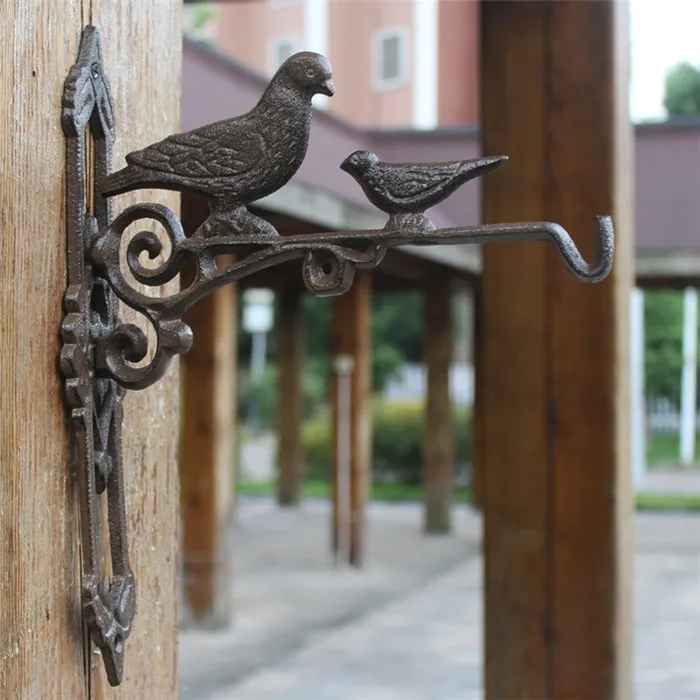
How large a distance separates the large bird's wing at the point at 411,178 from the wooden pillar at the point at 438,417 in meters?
9.62

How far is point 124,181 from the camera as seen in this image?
2.44 ft

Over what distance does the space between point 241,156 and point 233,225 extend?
0.05 meters

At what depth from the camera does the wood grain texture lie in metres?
0.68

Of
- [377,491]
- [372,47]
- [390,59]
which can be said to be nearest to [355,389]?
[377,491]

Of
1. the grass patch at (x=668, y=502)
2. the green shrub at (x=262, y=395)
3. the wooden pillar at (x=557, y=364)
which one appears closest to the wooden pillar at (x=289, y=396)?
the grass patch at (x=668, y=502)

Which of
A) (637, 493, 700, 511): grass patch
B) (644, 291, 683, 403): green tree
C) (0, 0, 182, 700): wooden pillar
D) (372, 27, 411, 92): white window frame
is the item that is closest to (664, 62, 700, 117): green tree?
(644, 291, 683, 403): green tree

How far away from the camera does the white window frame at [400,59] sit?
19.4m

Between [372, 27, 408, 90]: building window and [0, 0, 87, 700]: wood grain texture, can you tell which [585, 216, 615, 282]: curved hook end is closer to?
[0, 0, 87, 700]: wood grain texture

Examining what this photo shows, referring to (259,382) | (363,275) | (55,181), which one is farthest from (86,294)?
(259,382)

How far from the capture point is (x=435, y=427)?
Result: 10.3 m

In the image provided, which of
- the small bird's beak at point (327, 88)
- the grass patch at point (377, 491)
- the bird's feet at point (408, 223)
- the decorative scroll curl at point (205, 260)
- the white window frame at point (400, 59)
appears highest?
the white window frame at point (400, 59)

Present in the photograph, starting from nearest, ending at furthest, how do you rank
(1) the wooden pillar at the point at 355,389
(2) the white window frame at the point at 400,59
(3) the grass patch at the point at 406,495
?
1. (1) the wooden pillar at the point at 355,389
2. (3) the grass patch at the point at 406,495
3. (2) the white window frame at the point at 400,59

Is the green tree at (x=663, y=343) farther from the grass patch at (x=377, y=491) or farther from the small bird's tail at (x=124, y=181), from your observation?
the small bird's tail at (x=124, y=181)

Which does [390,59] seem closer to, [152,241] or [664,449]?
[664,449]
